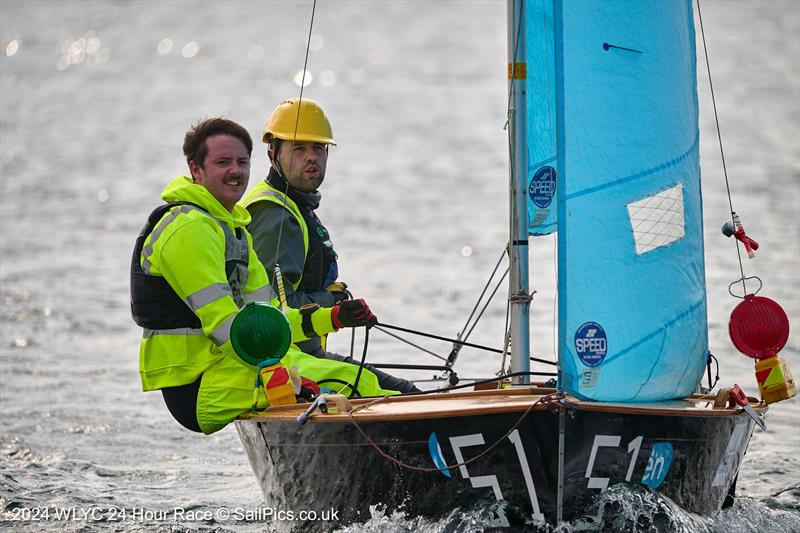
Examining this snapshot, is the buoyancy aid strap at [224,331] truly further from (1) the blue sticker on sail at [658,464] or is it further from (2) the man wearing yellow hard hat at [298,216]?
(1) the blue sticker on sail at [658,464]

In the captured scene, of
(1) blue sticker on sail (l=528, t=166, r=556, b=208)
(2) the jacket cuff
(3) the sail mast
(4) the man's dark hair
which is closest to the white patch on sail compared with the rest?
(3) the sail mast

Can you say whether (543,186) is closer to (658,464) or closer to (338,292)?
(338,292)

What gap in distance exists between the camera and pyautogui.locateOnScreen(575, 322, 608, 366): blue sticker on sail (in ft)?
14.8

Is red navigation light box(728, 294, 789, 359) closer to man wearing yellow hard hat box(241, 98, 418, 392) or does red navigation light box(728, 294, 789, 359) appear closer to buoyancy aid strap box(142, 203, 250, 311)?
man wearing yellow hard hat box(241, 98, 418, 392)

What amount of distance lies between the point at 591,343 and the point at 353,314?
110 centimetres

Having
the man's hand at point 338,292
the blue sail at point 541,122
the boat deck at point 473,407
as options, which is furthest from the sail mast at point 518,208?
the man's hand at point 338,292

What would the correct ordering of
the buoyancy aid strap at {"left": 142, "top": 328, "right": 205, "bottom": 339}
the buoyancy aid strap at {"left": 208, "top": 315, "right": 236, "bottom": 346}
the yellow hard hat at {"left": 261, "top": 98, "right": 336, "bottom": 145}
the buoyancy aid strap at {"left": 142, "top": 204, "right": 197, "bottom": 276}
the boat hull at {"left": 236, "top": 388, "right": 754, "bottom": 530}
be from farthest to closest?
the yellow hard hat at {"left": 261, "top": 98, "right": 336, "bottom": 145}, the buoyancy aid strap at {"left": 142, "top": 328, "right": 205, "bottom": 339}, the buoyancy aid strap at {"left": 142, "top": 204, "right": 197, "bottom": 276}, the buoyancy aid strap at {"left": 208, "top": 315, "right": 236, "bottom": 346}, the boat hull at {"left": 236, "top": 388, "right": 754, "bottom": 530}

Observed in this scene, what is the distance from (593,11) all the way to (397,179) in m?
14.3

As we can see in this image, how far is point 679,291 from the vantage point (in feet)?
15.7

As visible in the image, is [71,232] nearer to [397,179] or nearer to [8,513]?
[397,179]

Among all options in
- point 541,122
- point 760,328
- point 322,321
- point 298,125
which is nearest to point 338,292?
point 322,321

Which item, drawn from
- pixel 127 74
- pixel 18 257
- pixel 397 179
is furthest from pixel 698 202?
pixel 127 74

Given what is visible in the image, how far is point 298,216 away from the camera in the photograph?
593 cm

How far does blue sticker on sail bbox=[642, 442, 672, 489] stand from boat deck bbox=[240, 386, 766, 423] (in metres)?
0.13
